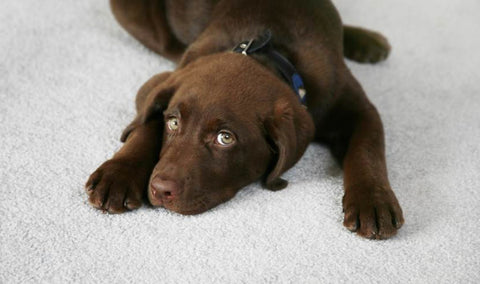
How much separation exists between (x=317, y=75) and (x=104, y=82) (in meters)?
1.16

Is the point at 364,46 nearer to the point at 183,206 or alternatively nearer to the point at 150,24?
the point at 150,24

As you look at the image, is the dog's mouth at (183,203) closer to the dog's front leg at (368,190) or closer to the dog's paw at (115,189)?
the dog's paw at (115,189)

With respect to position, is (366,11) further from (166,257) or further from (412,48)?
(166,257)

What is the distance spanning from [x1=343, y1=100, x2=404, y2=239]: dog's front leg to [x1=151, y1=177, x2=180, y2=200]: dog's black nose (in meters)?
0.65

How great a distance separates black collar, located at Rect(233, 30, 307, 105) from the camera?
2.52m

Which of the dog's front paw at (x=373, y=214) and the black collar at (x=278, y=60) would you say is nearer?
the dog's front paw at (x=373, y=214)

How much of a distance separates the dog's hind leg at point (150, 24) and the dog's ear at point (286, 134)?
1.26 meters

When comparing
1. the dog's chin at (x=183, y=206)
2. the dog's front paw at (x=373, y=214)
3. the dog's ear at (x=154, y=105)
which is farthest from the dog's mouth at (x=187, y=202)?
the dog's front paw at (x=373, y=214)

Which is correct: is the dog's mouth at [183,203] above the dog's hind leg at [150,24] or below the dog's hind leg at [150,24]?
above

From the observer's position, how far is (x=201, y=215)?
2.26 meters

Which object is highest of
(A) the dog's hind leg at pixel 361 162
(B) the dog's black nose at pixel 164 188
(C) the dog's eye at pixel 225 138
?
(C) the dog's eye at pixel 225 138

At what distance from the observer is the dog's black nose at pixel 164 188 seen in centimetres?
209

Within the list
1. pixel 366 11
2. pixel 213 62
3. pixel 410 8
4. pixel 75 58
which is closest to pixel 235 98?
pixel 213 62

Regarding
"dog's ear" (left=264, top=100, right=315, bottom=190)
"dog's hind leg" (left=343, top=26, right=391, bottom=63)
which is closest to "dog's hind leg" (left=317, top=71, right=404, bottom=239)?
"dog's ear" (left=264, top=100, right=315, bottom=190)
